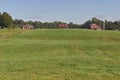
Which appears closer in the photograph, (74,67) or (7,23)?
(74,67)

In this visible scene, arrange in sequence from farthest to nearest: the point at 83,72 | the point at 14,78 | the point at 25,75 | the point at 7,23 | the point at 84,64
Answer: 1. the point at 7,23
2. the point at 84,64
3. the point at 83,72
4. the point at 25,75
5. the point at 14,78

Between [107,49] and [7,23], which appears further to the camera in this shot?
[7,23]

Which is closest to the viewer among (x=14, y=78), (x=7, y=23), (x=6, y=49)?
(x=14, y=78)

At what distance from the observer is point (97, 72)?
13.9 meters

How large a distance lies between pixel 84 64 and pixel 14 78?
565 cm

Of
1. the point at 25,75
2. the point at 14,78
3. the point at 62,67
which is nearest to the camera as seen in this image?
the point at 14,78

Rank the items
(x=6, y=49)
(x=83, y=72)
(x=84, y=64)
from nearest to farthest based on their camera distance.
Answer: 1. (x=83, y=72)
2. (x=84, y=64)
3. (x=6, y=49)

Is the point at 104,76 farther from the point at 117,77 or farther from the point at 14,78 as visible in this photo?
the point at 14,78

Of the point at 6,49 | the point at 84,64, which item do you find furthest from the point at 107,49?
the point at 84,64

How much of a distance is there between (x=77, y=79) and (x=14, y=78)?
7.36ft

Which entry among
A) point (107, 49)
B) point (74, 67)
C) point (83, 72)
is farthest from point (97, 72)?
point (107, 49)

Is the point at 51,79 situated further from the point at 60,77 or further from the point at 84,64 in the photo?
the point at 84,64

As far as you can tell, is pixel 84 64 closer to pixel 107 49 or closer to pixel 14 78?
pixel 14 78

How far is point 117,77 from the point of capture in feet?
41.6
